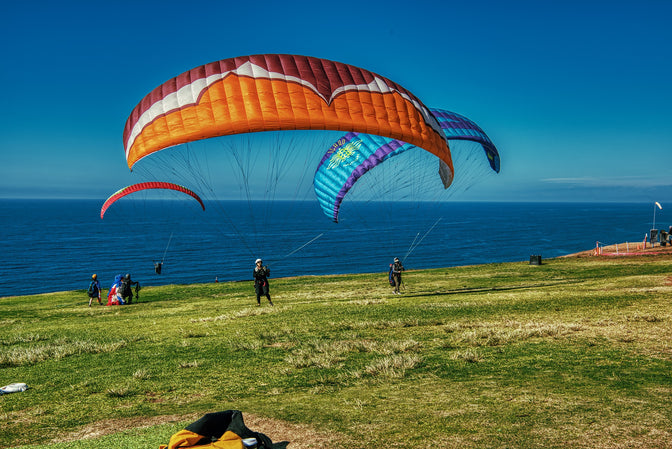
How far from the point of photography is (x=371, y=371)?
9.58 metres

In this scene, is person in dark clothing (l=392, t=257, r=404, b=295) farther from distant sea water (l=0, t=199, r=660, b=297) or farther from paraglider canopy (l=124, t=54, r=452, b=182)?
distant sea water (l=0, t=199, r=660, b=297)

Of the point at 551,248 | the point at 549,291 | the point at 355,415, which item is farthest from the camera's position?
the point at 551,248

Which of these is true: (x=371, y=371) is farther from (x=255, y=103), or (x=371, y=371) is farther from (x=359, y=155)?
(x=359, y=155)

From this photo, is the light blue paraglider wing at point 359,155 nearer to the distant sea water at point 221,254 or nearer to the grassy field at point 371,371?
the grassy field at point 371,371

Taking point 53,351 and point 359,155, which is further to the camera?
point 359,155

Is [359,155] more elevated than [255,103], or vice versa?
[255,103]

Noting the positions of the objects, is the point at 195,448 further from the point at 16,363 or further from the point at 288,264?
the point at 288,264

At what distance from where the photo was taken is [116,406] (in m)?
8.38

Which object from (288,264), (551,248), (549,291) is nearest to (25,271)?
(288,264)

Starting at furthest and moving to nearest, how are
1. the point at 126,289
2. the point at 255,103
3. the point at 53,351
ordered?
the point at 126,289 → the point at 53,351 → the point at 255,103

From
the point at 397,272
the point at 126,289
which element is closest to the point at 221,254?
the point at 126,289

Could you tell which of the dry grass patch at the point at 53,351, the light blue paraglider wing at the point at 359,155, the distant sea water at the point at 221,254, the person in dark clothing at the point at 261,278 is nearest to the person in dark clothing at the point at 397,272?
the light blue paraglider wing at the point at 359,155

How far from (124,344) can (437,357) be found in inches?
338

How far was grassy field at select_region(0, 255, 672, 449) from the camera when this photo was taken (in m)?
6.54
